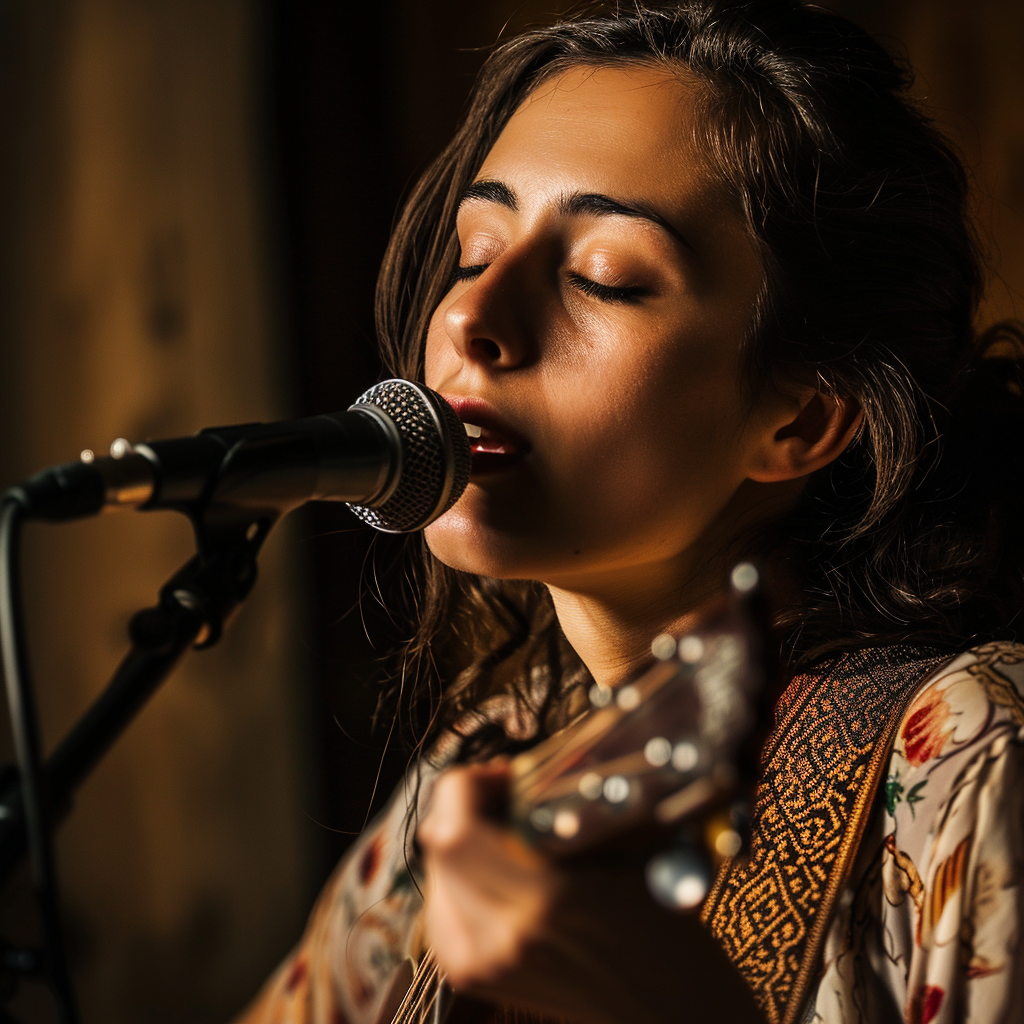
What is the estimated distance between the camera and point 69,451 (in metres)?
2.15

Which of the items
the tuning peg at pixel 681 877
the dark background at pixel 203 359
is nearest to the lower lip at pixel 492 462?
the tuning peg at pixel 681 877

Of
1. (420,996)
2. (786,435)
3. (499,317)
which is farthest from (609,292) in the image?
(420,996)

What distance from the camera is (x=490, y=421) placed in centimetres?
98

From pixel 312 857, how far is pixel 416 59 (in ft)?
5.36

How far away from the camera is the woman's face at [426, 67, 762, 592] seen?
0.98 meters

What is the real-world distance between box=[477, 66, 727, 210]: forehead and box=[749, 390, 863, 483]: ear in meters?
0.24

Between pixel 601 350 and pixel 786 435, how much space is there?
261 mm

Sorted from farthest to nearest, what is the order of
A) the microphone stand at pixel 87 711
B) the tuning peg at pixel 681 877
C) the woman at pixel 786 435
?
1. the woman at pixel 786 435
2. the microphone stand at pixel 87 711
3. the tuning peg at pixel 681 877

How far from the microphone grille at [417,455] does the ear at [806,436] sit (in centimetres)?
42

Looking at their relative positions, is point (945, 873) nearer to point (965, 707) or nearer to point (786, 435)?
point (965, 707)

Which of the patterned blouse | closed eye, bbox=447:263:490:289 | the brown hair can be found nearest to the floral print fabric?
the patterned blouse

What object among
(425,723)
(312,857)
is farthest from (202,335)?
(312,857)

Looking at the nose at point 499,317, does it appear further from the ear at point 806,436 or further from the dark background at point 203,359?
the dark background at point 203,359

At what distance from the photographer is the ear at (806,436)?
3.65 ft
